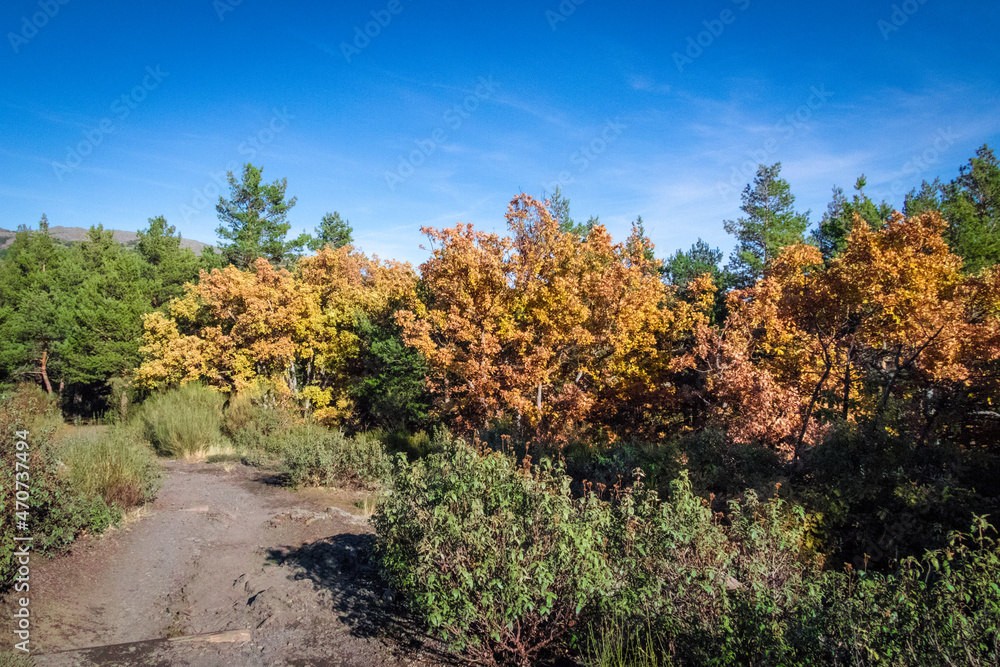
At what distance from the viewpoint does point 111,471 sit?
7.31 metres

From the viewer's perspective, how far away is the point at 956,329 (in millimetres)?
9281

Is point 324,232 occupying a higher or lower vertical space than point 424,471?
higher

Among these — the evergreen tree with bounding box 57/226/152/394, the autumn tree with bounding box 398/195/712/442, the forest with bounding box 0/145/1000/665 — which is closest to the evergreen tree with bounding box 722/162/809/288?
the forest with bounding box 0/145/1000/665

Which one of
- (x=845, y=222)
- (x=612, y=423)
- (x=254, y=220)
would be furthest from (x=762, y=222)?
(x=254, y=220)

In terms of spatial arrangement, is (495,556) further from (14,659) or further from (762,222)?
(762,222)

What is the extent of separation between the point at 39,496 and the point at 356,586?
3.36m

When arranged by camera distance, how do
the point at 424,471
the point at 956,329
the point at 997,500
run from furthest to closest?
the point at 956,329, the point at 997,500, the point at 424,471

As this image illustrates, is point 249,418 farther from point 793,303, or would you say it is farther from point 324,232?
point 324,232

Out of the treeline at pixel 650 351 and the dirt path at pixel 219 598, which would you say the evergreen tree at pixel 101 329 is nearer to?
the treeline at pixel 650 351

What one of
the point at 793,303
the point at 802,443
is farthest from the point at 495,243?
the point at 802,443

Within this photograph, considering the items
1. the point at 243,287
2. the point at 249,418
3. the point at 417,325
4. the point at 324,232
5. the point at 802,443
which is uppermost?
the point at 324,232

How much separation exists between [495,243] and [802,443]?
7908 mm

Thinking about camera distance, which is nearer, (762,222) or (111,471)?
(111,471)

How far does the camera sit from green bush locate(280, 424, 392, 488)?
1004 cm
